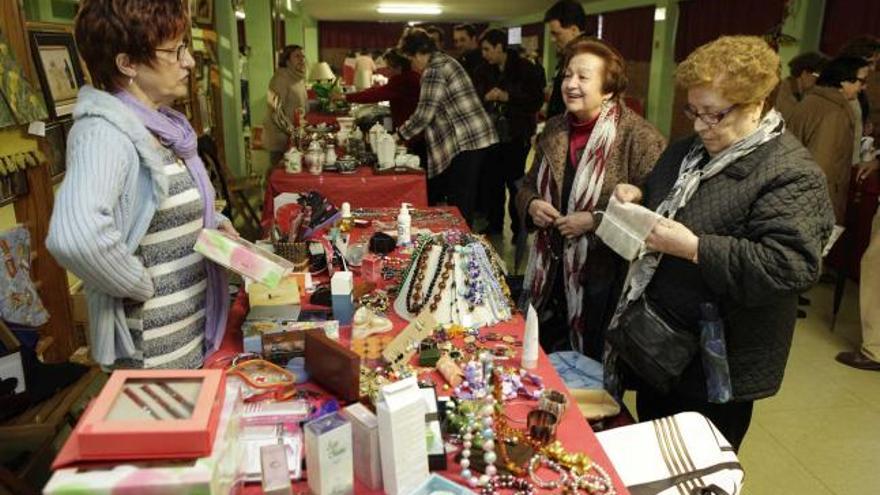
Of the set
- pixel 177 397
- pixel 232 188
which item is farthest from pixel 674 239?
pixel 232 188

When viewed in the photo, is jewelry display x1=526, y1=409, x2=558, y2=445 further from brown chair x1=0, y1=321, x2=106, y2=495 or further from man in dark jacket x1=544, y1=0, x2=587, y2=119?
man in dark jacket x1=544, y1=0, x2=587, y2=119

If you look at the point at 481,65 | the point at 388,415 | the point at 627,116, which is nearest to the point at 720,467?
the point at 388,415

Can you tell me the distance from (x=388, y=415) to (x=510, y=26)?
→ 1771cm

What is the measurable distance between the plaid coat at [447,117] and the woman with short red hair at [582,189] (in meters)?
1.92

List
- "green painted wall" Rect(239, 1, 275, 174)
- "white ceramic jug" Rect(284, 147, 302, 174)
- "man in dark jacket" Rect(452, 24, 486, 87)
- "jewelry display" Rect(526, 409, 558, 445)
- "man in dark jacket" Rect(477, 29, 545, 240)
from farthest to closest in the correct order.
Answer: "green painted wall" Rect(239, 1, 275, 174)
"man in dark jacket" Rect(452, 24, 486, 87)
"man in dark jacket" Rect(477, 29, 545, 240)
"white ceramic jug" Rect(284, 147, 302, 174)
"jewelry display" Rect(526, 409, 558, 445)

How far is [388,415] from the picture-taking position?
3.40 feet

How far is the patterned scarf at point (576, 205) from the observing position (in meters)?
2.21

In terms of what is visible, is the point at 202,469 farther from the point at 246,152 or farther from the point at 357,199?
the point at 246,152

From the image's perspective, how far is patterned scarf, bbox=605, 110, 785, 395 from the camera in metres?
1.50

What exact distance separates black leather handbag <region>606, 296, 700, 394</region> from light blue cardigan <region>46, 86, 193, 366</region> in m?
1.23

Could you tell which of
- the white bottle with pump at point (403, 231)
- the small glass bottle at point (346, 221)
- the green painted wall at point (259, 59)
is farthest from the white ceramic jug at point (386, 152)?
the green painted wall at point (259, 59)

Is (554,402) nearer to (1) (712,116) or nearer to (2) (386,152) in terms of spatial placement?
(1) (712,116)

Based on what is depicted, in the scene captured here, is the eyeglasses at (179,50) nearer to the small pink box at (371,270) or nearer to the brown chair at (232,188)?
the small pink box at (371,270)

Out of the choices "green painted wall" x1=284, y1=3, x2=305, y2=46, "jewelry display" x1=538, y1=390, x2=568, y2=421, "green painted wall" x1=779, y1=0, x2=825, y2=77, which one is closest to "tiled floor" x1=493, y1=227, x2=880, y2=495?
"jewelry display" x1=538, y1=390, x2=568, y2=421
